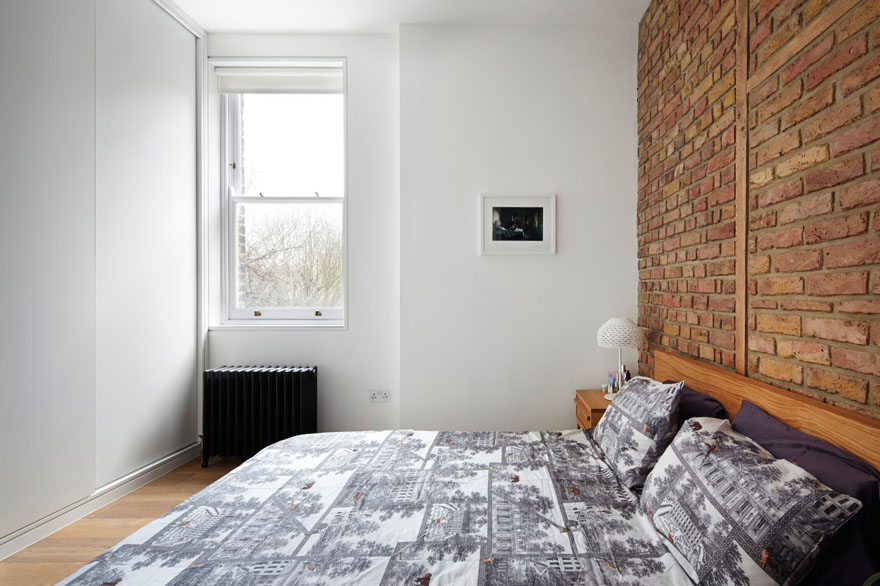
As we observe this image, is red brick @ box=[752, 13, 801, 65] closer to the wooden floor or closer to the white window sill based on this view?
the white window sill

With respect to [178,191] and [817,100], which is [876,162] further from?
[178,191]

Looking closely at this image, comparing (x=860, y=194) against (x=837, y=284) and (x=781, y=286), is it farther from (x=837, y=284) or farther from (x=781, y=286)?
(x=781, y=286)

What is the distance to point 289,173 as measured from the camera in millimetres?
3404

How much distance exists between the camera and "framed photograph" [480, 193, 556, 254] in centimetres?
301

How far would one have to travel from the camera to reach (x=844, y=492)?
41.2 inches

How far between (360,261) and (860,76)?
8.97ft

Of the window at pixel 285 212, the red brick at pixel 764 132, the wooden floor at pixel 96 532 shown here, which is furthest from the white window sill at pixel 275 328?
the red brick at pixel 764 132

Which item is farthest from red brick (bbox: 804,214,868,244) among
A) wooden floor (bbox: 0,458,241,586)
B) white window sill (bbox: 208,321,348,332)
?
wooden floor (bbox: 0,458,241,586)

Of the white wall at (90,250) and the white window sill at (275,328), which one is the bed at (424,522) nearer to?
the white wall at (90,250)

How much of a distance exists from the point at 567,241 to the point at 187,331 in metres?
2.84

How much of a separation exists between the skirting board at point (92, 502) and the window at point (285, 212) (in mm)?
1055

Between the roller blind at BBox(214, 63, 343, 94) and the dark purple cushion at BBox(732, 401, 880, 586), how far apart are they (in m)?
3.41

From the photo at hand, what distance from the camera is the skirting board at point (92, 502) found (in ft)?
6.61

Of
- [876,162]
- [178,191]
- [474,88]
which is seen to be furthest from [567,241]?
[178,191]
